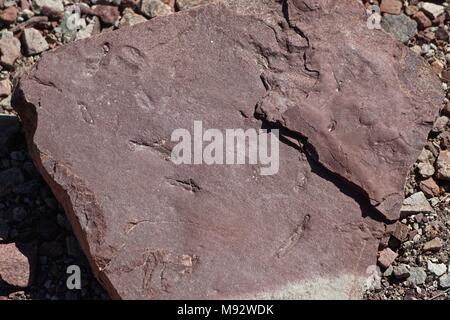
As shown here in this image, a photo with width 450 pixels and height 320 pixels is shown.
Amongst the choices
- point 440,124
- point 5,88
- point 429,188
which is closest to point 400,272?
point 429,188

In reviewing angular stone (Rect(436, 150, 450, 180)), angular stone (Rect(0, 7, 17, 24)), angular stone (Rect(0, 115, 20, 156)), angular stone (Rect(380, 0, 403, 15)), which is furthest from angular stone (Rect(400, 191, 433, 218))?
angular stone (Rect(0, 7, 17, 24))

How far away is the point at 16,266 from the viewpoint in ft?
9.62

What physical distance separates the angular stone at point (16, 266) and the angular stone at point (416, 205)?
1.65 meters

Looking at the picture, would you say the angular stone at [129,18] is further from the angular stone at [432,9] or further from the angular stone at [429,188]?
the angular stone at [429,188]

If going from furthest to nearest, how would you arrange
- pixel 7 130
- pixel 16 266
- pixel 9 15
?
pixel 9 15, pixel 7 130, pixel 16 266

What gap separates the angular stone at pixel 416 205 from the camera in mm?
3193

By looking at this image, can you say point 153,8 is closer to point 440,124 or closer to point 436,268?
point 440,124

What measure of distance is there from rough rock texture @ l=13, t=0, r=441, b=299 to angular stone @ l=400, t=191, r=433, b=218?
488mm

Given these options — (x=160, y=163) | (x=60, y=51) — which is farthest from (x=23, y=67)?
(x=160, y=163)

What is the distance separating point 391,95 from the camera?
282 cm

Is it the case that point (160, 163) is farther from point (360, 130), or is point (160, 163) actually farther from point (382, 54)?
point (382, 54)

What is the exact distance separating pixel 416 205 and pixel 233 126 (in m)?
1.03

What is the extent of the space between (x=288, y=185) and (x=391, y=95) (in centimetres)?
57

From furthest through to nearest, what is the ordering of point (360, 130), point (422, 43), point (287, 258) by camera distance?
point (422, 43), point (360, 130), point (287, 258)
